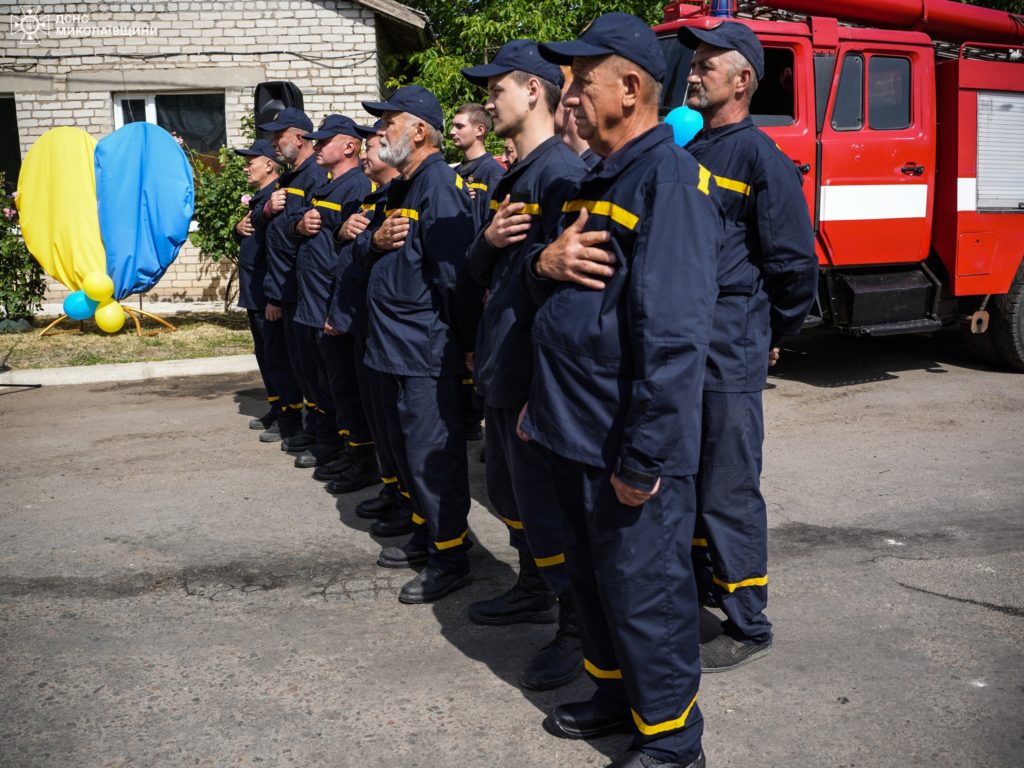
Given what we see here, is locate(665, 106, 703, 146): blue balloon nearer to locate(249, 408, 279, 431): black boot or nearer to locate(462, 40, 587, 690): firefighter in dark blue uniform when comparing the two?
locate(462, 40, 587, 690): firefighter in dark blue uniform

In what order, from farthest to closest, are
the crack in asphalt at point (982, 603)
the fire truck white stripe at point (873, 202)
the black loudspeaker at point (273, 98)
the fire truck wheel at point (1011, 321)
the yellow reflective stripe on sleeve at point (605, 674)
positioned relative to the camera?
the black loudspeaker at point (273, 98) < the fire truck wheel at point (1011, 321) < the fire truck white stripe at point (873, 202) < the crack in asphalt at point (982, 603) < the yellow reflective stripe on sleeve at point (605, 674)

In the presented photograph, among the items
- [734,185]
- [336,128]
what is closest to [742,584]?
[734,185]

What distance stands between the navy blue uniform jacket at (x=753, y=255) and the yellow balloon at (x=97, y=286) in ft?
24.4

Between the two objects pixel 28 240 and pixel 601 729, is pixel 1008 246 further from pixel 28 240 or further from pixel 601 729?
pixel 28 240

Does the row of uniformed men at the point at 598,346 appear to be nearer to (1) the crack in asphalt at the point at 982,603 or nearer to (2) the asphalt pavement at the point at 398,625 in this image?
(2) the asphalt pavement at the point at 398,625

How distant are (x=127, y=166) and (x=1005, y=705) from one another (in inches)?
370

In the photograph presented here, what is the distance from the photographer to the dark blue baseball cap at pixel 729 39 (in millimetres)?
3475

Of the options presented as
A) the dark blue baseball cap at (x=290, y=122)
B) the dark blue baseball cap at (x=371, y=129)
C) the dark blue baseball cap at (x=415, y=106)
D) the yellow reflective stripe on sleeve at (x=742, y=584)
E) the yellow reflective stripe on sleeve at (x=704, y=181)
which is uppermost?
the dark blue baseball cap at (x=290, y=122)

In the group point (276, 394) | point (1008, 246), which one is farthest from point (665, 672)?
point (1008, 246)

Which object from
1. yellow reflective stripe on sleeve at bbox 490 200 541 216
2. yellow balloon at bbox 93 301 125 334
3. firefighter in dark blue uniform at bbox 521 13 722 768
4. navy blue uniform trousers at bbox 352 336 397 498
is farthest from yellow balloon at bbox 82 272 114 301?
firefighter in dark blue uniform at bbox 521 13 722 768

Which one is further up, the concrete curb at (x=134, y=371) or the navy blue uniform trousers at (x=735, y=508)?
the navy blue uniform trousers at (x=735, y=508)

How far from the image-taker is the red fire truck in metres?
7.29

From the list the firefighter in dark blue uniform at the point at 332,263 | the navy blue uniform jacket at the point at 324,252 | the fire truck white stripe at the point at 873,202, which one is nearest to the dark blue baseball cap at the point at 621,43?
the firefighter in dark blue uniform at the point at 332,263

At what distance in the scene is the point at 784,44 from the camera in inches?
283
